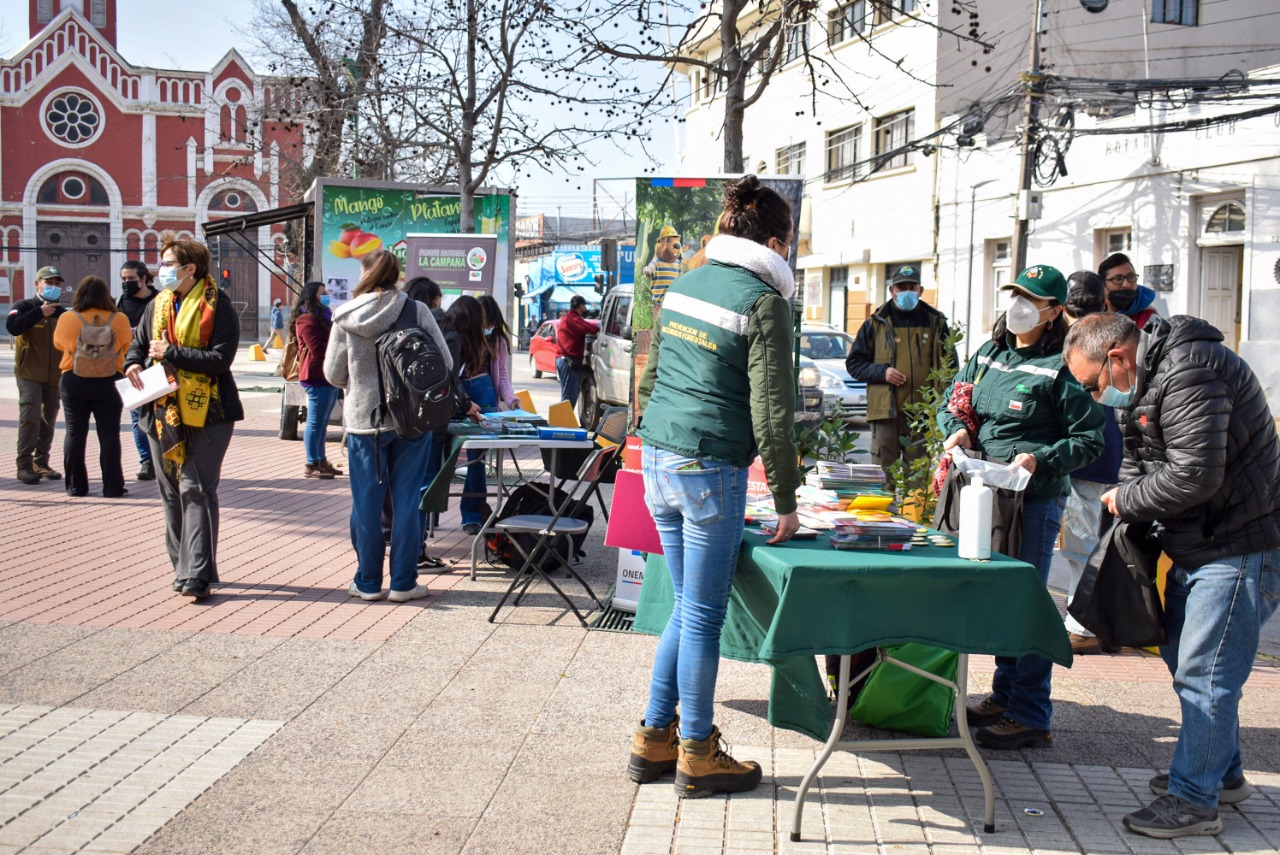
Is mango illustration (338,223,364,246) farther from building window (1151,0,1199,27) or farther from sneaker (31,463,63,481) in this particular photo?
building window (1151,0,1199,27)

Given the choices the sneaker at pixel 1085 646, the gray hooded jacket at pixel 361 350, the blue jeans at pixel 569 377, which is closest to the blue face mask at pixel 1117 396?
the sneaker at pixel 1085 646

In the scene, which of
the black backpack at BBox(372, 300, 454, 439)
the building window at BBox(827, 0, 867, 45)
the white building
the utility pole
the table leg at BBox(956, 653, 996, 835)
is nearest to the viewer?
the table leg at BBox(956, 653, 996, 835)

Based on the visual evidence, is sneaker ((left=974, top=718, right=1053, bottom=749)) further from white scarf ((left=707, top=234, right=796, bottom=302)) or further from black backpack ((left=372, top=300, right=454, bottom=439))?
black backpack ((left=372, top=300, right=454, bottom=439))

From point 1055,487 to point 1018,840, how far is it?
4.86ft

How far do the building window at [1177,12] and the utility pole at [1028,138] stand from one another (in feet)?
20.2

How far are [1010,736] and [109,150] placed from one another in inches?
2010

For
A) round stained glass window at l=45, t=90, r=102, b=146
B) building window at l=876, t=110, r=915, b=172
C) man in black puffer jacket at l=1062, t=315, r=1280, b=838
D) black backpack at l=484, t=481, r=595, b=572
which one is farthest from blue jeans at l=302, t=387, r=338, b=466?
round stained glass window at l=45, t=90, r=102, b=146

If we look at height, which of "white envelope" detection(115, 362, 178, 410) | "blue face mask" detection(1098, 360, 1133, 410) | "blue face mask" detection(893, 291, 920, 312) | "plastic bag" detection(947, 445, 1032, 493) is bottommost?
"plastic bag" detection(947, 445, 1032, 493)

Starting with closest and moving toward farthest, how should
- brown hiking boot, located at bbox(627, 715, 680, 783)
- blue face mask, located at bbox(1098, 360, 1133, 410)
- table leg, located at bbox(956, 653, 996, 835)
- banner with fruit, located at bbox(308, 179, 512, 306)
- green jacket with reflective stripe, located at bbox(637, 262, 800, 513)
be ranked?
green jacket with reflective stripe, located at bbox(637, 262, 800, 513), table leg, located at bbox(956, 653, 996, 835), blue face mask, located at bbox(1098, 360, 1133, 410), brown hiking boot, located at bbox(627, 715, 680, 783), banner with fruit, located at bbox(308, 179, 512, 306)

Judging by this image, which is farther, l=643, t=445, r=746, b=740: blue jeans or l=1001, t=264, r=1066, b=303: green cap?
l=1001, t=264, r=1066, b=303: green cap

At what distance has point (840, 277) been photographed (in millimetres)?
31859

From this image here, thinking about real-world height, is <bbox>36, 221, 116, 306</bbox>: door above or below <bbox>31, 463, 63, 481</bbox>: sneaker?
above

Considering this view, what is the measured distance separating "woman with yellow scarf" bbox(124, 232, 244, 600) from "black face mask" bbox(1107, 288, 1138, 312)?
186 inches

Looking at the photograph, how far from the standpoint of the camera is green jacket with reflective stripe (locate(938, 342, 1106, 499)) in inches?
184
